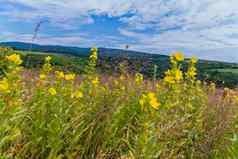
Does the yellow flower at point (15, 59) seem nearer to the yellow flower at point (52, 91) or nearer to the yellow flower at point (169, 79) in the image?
the yellow flower at point (52, 91)

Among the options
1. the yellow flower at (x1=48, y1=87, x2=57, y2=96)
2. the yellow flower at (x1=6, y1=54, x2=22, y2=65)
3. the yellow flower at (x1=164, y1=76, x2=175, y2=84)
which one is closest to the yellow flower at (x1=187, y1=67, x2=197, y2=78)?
the yellow flower at (x1=164, y1=76, x2=175, y2=84)

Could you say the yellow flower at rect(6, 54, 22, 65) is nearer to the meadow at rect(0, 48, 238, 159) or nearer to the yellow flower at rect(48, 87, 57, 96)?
the meadow at rect(0, 48, 238, 159)

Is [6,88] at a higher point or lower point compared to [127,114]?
higher

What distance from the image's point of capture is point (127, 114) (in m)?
4.70

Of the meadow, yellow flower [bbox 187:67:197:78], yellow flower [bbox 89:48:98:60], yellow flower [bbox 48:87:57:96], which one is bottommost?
the meadow

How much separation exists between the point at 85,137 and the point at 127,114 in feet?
1.63

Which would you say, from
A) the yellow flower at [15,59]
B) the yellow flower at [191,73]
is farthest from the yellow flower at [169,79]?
the yellow flower at [191,73]

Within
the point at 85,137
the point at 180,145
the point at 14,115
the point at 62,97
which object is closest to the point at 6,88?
the point at 14,115

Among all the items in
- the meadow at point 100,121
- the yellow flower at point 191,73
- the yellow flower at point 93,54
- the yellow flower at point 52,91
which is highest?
the yellow flower at point 93,54

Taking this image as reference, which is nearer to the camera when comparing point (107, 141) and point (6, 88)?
point (6, 88)

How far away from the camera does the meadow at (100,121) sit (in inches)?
146

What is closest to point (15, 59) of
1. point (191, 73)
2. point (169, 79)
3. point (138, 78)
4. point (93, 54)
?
point (169, 79)

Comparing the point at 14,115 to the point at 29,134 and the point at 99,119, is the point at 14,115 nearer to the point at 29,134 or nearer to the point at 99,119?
the point at 29,134

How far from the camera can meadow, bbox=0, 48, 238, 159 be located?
12.2 ft
